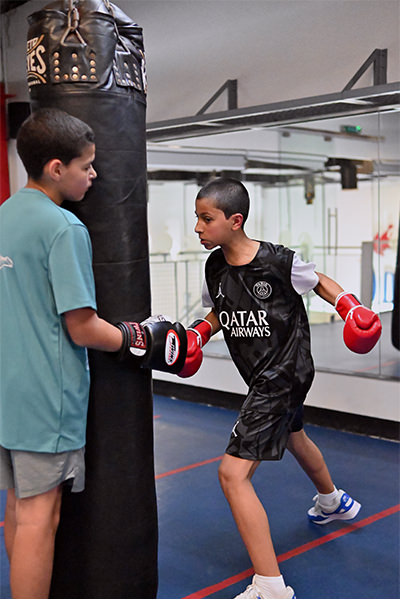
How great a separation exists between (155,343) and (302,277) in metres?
0.78

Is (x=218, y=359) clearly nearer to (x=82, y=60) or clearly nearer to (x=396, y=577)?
(x=396, y=577)

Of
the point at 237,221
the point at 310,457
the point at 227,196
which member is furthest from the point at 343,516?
the point at 227,196

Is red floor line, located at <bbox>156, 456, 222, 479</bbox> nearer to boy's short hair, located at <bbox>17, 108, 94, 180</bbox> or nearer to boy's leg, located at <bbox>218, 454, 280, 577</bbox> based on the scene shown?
boy's leg, located at <bbox>218, 454, 280, 577</bbox>

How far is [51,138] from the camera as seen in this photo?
209cm

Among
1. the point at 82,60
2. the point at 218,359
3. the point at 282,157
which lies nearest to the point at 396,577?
the point at 82,60

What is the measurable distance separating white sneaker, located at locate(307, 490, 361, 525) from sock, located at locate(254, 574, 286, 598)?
0.86 m

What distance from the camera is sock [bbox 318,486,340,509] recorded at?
3.34 m

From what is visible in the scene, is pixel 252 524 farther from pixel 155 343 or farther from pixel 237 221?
pixel 237 221

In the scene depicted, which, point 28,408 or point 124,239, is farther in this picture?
point 124,239

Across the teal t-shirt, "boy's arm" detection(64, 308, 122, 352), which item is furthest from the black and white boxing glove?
the teal t-shirt

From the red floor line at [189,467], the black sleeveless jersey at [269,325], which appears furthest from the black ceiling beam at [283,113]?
the red floor line at [189,467]

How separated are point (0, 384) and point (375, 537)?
1963mm

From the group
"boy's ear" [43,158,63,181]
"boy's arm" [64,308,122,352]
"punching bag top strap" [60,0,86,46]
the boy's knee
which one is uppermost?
"punching bag top strap" [60,0,86,46]

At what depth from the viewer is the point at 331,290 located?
2.89 metres
